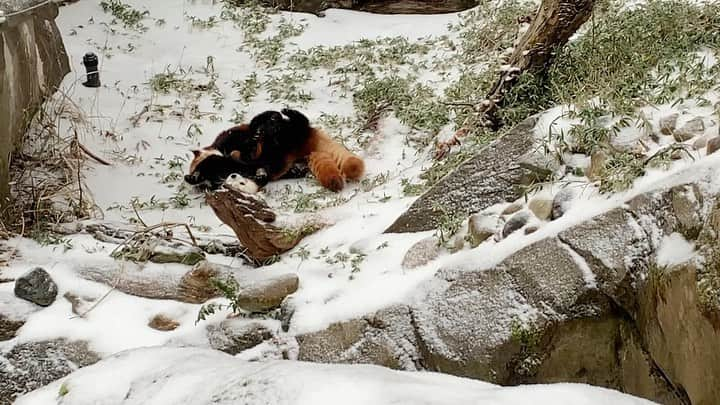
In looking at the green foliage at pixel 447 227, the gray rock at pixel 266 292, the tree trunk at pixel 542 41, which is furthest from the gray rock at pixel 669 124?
the gray rock at pixel 266 292

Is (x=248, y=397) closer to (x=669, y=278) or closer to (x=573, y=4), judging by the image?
(x=669, y=278)

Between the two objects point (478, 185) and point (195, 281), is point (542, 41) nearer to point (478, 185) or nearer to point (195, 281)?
point (478, 185)

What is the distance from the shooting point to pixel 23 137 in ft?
16.2

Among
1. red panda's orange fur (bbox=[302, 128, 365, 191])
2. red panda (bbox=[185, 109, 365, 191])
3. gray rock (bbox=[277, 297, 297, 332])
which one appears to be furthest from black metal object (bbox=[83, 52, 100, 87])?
gray rock (bbox=[277, 297, 297, 332])

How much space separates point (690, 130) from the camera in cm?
309

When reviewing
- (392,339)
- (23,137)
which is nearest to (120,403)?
(392,339)

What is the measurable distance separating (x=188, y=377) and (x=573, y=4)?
10.8 ft

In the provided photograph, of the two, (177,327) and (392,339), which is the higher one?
(392,339)

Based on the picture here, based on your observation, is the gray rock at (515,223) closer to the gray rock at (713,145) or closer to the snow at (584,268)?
the snow at (584,268)

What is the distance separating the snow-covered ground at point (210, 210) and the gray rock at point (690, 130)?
6 cm

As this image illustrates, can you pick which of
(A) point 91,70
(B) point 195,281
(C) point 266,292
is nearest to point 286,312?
(C) point 266,292

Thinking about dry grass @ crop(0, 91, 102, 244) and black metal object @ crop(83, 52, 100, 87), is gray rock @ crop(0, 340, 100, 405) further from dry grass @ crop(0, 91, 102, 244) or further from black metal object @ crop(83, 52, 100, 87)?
black metal object @ crop(83, 52, 100, 87)

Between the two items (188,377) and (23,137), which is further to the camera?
(23,137)

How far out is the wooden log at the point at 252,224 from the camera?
3.91 m
